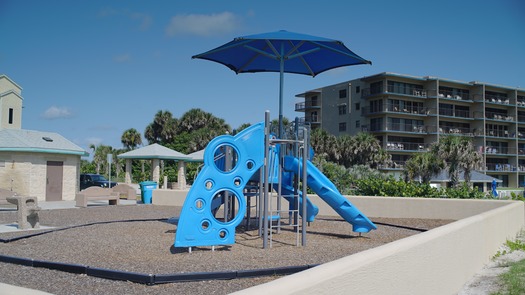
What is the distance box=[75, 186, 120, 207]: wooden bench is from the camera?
20.8 metres

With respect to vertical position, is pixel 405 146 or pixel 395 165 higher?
pixel 405 146

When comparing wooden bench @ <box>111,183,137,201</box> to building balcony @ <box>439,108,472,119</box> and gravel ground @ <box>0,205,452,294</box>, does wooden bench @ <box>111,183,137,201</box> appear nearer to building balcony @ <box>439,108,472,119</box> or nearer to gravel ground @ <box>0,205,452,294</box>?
gravel ground @ <box>0,205,452,294</box>

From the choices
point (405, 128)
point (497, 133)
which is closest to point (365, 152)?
point (405, 128)

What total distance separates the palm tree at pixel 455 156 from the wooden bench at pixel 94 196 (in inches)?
1187

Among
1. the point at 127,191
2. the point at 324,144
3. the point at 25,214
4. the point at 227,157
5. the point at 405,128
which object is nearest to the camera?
the point at 227,157

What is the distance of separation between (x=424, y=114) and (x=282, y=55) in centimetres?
5218

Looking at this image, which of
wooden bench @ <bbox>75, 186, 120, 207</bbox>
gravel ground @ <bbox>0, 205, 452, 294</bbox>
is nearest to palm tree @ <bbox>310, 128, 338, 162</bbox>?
wooden bench @ <bbox>75, 186, 120, 207</bbox>

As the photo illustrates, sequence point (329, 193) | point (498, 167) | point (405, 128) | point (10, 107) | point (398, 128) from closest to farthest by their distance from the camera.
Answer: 1. point (329, 193)
2. point (10, 107)
3. point (398, 128)
4. point (405, 128)
5. point (498, 167)

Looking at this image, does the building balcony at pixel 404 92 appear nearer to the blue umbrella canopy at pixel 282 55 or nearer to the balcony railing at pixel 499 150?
the balcony railing at pixel 499 150

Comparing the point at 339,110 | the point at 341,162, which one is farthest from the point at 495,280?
the point at 339,110

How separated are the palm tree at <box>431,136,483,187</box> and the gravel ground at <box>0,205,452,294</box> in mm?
29997

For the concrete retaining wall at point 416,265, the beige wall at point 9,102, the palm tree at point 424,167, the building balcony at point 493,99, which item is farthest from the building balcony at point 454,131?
the concrete retaining wall at point 416,265

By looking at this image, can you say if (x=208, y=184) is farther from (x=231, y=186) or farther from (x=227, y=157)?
(x=227, y=157)

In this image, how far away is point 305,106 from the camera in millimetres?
69312
